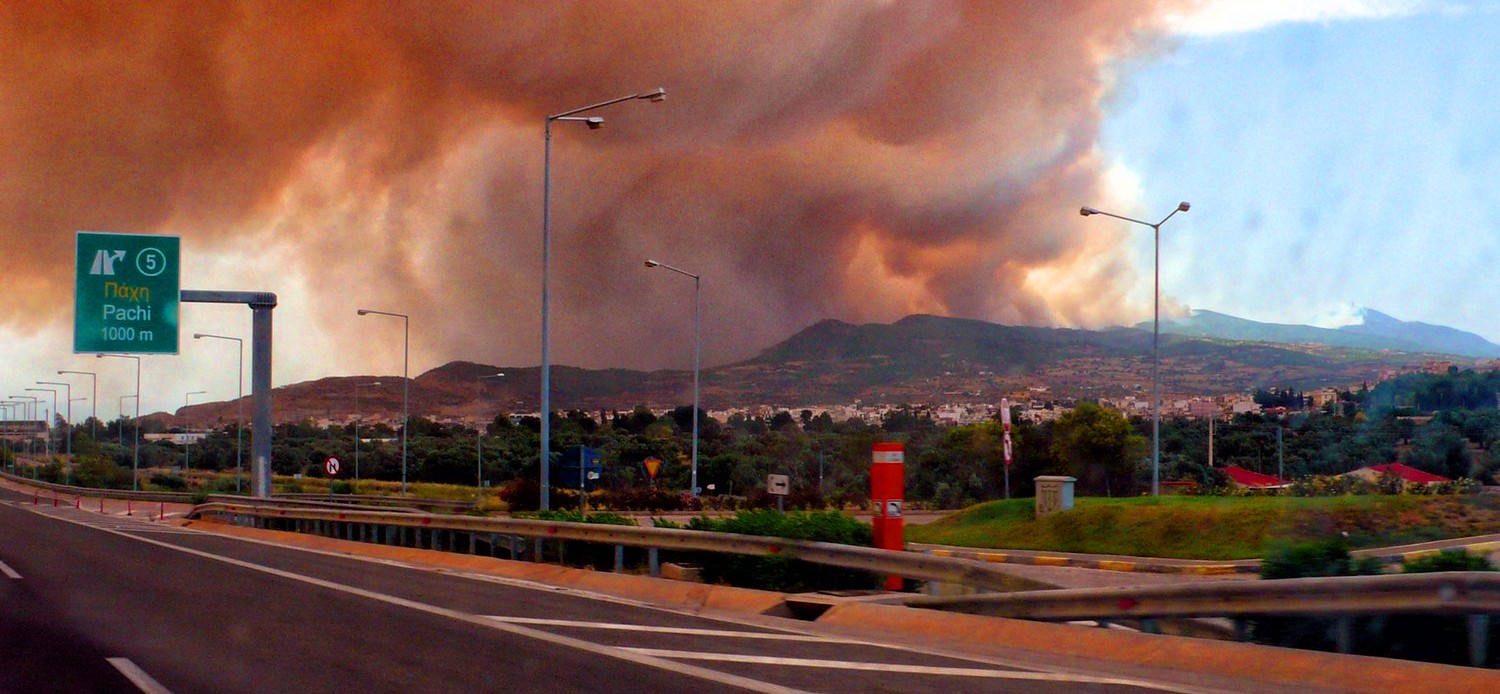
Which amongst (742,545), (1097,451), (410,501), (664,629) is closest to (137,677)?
(664,629)

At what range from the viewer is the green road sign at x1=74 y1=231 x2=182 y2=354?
3238cm

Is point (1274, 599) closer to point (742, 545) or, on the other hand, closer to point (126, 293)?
point (742, 545)

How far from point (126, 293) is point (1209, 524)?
27.2 meters

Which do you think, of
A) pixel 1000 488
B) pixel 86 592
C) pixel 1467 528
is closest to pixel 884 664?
pixel 86 592

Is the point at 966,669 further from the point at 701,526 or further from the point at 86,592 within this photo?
the point at 86,592

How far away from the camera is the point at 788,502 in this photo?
167 feet

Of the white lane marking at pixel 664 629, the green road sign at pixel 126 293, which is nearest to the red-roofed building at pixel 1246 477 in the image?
the green road sign at pixel 126 293

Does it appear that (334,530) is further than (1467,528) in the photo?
Yes

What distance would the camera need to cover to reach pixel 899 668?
9836 mm

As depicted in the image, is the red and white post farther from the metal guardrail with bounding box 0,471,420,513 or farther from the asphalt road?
the metal guardrail with bounding box 0,471,420,513

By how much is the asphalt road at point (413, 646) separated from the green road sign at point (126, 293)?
1606cm

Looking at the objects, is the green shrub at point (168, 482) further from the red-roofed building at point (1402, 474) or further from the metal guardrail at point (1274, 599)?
the metal guardrail at point (1274, 599)

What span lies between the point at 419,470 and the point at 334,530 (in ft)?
236

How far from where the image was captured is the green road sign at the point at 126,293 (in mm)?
32375
